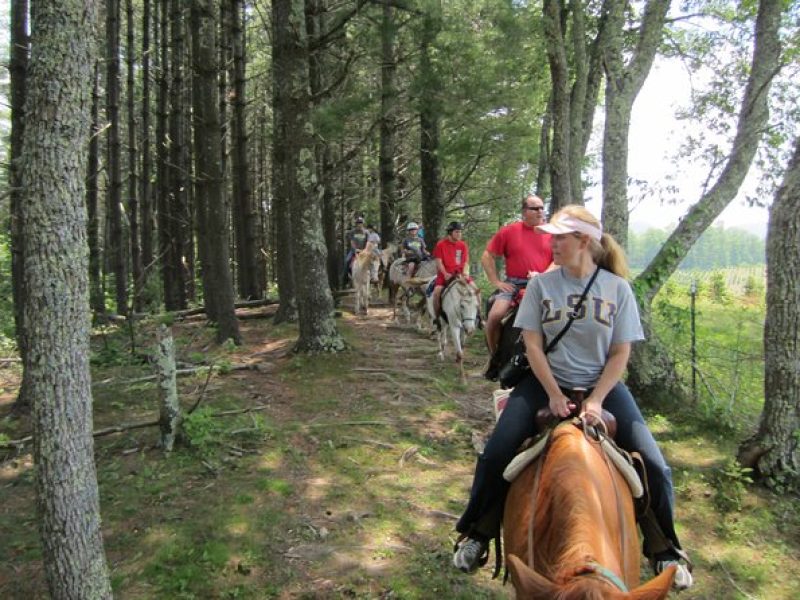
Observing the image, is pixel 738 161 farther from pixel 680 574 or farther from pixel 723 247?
pixel 723 247

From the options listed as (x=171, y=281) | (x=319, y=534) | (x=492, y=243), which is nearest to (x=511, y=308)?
(x=492, y=243)

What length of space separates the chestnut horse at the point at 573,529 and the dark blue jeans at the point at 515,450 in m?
0.19

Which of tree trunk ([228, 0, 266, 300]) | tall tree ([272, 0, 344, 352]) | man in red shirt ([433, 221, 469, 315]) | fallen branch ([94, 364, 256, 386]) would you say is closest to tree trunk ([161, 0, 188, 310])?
tree trunk ([228, 0, 266, 300])

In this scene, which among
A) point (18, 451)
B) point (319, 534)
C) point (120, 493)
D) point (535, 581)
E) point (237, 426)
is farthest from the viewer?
point (237, 426)

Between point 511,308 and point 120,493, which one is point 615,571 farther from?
point 120,493

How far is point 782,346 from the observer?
18.8ft

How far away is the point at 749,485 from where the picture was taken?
586cm

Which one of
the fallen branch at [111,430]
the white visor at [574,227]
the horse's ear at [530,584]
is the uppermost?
the white visor at [574,227]

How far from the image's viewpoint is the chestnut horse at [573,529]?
6.94ft

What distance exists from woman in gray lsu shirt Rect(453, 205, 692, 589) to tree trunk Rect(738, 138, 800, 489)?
2991 mm

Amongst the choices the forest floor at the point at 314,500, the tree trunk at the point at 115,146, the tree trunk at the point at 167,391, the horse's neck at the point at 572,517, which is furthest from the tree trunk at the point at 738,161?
the tree trunk at the point at 115,146

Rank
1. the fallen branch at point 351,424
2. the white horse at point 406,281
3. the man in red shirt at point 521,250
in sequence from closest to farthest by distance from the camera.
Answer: the man in red shirt at point 521,250 → the fallen branch at point 351,424 → the white horse at point 406,281

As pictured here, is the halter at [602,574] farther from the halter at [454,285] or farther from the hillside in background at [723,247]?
the hillside in background at [723,247]

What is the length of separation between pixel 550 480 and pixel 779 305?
4.14 metres
